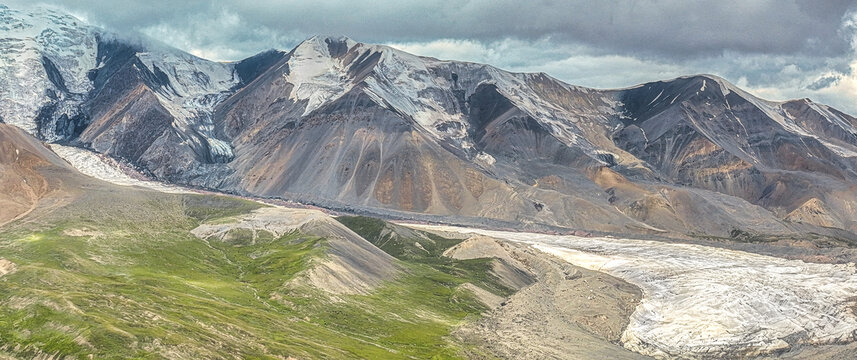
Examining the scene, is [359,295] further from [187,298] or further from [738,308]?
[738,308]

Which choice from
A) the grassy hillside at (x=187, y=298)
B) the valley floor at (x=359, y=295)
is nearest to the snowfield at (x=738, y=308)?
the valley floor at (x=359, y=295)

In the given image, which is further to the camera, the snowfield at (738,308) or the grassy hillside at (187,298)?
the snowfield at (738,308)

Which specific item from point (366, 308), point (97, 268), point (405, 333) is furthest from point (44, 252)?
point (405, 333)

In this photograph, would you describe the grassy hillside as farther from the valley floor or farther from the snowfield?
the snowfield

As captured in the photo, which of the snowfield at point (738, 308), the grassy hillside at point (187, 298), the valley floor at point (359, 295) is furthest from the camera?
the snowfield at point (738, 308)

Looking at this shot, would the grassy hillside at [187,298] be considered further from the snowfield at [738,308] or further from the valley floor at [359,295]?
the snowfield at [738,308]

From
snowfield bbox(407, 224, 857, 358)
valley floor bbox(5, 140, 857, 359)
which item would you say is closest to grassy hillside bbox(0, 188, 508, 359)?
valley floor bbox(5, 140, 857, 359)
